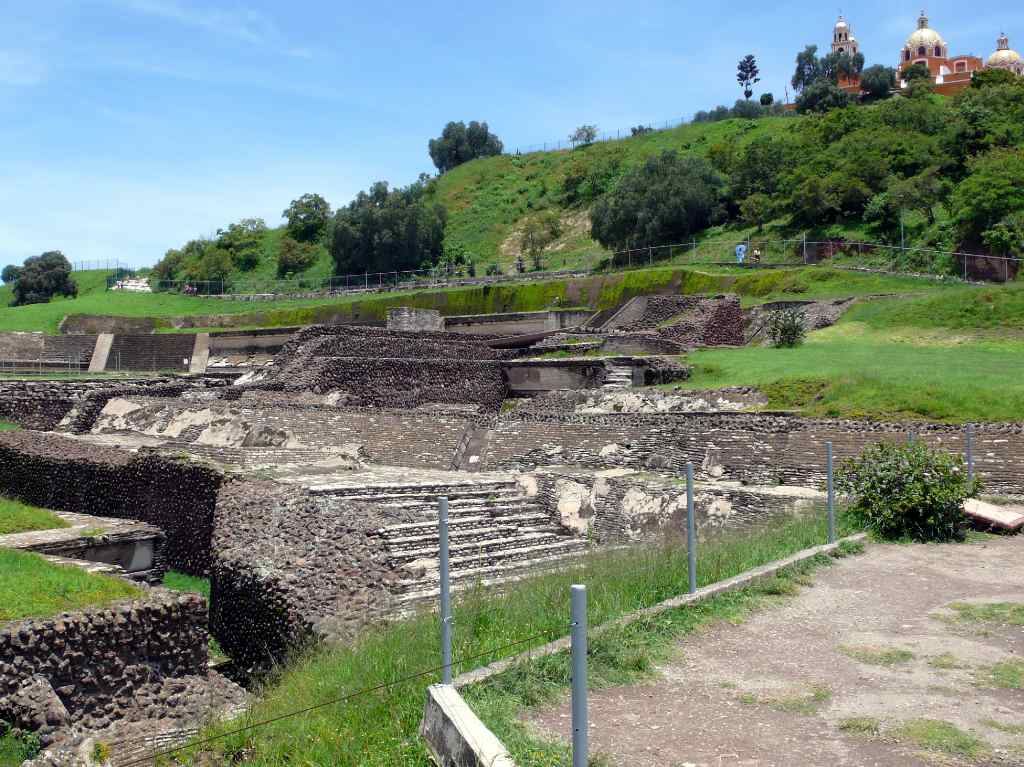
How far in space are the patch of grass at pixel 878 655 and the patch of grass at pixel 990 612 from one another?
1.03 m

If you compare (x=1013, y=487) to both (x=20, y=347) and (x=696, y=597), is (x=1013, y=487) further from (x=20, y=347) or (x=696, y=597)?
(x=20, y=347)

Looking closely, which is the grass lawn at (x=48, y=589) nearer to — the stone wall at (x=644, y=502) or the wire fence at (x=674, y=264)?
the stone wall at (x=644, y=502)

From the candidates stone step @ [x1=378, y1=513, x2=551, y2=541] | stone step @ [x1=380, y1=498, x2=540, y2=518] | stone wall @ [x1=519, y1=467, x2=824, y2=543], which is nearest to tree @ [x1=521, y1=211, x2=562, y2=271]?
stone wall @ [x1=519, y1=467, x2=824, y2=543]

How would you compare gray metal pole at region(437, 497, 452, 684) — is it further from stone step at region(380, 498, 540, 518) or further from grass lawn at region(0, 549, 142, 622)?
stone step at region(380, 498, 540, 518)

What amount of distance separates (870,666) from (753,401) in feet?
39.1

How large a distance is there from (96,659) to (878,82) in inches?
3213

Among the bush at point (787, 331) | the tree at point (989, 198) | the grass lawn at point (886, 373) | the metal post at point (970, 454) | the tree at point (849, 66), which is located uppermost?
the tree at point (849, 66)

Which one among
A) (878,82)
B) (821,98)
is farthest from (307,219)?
(878,82)

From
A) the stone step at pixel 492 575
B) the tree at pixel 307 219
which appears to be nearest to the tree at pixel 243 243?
the tree at pixel 307 219

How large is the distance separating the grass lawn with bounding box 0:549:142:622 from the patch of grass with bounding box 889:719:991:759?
650cm

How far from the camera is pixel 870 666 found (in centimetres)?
598

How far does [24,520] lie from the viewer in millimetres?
12094

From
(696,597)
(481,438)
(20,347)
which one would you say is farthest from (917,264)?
(20,347)

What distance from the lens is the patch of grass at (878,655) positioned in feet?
19.9
